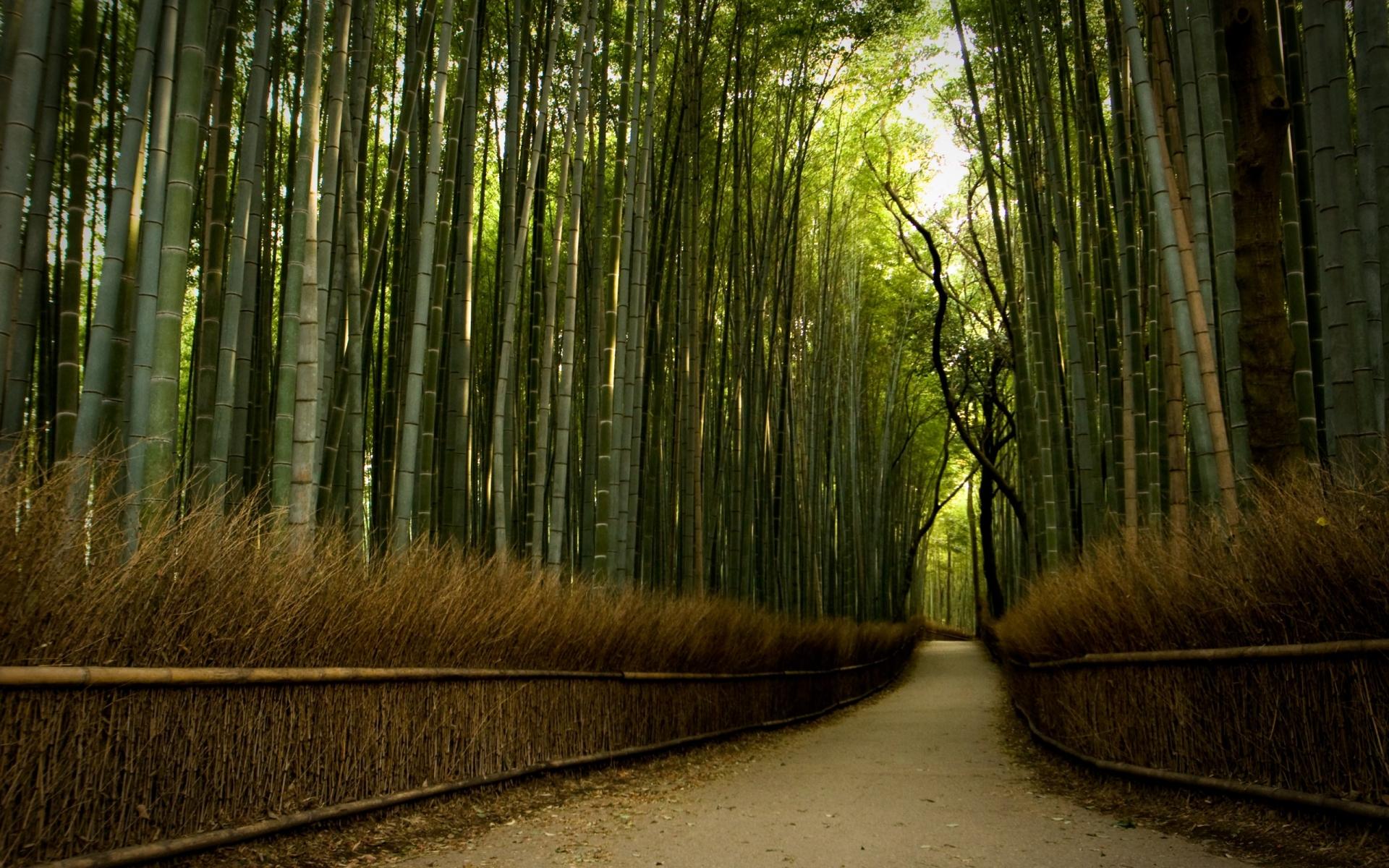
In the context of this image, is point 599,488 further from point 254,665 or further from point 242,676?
point 242,676

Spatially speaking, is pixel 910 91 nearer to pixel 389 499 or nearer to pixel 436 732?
pixel 389 499

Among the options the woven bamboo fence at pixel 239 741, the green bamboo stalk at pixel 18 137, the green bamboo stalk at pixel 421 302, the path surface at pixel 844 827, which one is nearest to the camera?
the woven bamboo fence at pixel 239 741

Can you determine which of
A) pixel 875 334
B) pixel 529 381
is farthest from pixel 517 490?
pixel 875 334

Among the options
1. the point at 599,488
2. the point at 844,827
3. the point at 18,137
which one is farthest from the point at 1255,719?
the point at 18,137

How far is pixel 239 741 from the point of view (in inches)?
101

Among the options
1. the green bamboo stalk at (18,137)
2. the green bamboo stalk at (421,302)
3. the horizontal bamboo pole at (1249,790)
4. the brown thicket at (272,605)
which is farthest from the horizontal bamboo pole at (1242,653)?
the green bamboo stalk at (18,137)

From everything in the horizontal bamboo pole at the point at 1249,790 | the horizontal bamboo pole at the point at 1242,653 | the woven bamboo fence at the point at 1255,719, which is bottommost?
the horizontal bamboo pole at the point at 1249,790

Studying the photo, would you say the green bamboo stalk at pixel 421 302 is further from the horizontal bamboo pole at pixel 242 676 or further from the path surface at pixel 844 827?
the path surface at pixel 844 827

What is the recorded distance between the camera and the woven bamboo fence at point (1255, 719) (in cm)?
238

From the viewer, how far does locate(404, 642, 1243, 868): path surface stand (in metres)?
2.76

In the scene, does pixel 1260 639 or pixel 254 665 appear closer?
pixel 254 665

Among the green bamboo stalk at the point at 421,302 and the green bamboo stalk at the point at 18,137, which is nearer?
the green bamboo stalk at the point at 18,137

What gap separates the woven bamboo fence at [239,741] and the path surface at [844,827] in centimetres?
37

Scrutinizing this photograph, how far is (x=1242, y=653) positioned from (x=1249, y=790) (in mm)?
370
